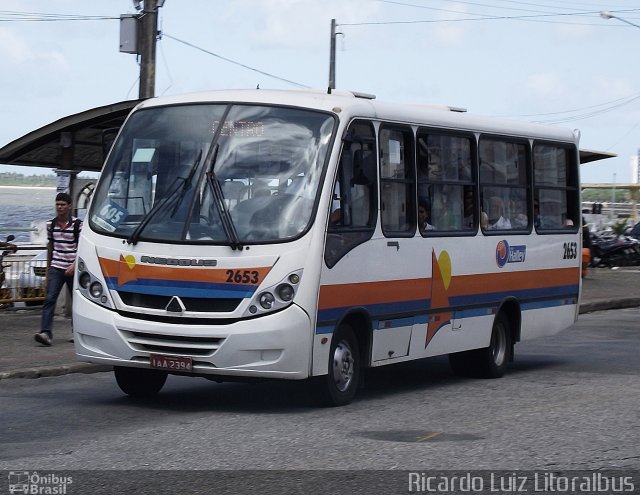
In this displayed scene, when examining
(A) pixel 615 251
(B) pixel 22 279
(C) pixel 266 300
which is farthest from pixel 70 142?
(A) pixel 615 251

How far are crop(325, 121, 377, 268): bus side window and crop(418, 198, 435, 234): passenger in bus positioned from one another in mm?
968

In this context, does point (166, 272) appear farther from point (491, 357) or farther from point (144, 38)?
point (144, 38)

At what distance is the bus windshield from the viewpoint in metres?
11.0

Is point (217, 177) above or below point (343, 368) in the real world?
above

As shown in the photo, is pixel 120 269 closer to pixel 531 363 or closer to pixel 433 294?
pixel 433 294

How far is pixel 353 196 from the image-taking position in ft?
37.9

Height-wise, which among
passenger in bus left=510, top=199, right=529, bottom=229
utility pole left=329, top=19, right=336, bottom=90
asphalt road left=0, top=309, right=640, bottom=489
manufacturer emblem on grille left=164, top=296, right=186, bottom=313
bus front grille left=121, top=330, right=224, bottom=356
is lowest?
asphalt road left=0, top=309, right=640, bottom=489

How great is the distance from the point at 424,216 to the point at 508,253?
2.09m

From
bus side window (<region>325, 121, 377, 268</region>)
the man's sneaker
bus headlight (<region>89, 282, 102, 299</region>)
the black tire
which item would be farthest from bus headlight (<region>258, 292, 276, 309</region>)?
the man's sneaker

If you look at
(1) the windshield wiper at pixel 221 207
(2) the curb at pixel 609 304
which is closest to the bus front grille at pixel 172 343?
(1) the windshield wiper at pixel 221 207

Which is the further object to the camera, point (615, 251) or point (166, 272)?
point (615, 251)

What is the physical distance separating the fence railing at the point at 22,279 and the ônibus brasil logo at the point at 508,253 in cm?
921

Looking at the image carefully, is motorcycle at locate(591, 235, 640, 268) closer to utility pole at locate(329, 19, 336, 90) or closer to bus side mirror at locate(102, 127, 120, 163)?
utility pole at locate(329, 19, 336, 90)

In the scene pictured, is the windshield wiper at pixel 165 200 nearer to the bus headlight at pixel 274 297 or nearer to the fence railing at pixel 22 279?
the bus headlight at pixel 274 297
